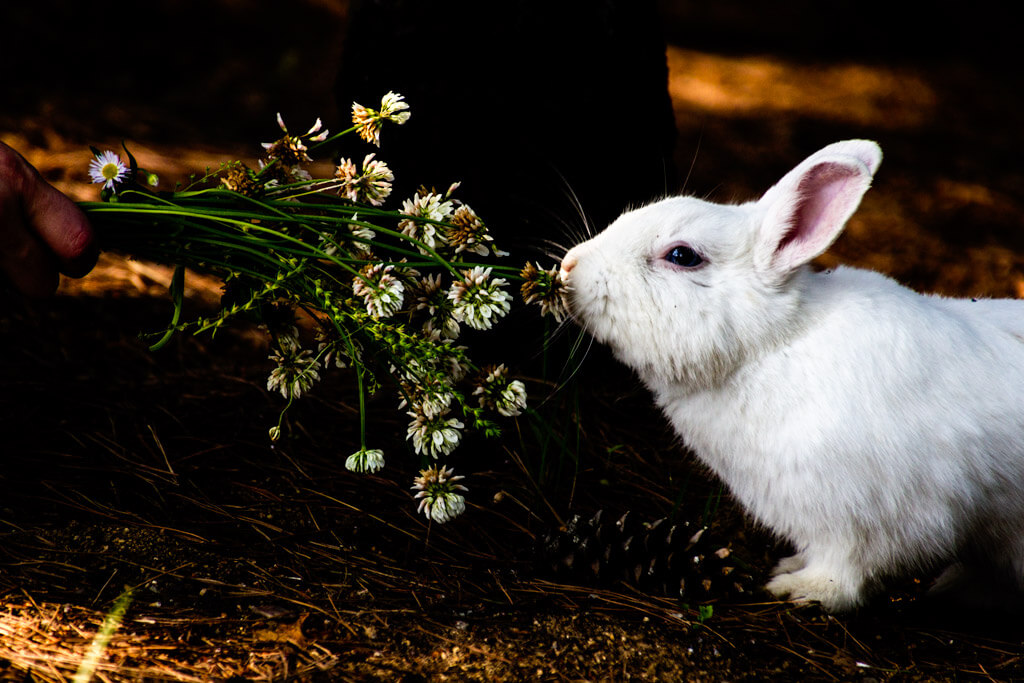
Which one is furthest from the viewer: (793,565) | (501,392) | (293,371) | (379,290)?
(793,565)

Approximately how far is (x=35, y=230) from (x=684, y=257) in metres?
1.88

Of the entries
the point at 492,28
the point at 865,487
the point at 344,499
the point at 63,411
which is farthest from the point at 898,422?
the point at 63,411

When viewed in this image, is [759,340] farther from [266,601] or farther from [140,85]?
[140,85]

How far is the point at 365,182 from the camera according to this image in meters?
2.26

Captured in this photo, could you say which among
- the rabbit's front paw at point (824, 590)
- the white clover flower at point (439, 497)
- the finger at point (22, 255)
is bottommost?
the rabbit's front paw at point (824, 590)

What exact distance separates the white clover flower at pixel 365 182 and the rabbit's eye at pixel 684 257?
896mm

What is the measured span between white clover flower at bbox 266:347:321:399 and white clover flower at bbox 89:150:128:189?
0.68 m

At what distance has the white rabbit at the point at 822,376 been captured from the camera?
2211 millimetres

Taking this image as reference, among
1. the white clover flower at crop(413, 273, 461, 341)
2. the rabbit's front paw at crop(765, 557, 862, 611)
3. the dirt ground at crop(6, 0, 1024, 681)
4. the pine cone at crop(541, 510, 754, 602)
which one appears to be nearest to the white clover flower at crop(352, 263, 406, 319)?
the white clover flower at crop(413, 273, 461, 341)

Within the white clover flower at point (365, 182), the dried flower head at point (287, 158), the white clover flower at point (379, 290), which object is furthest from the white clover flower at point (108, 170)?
the white clover flower at point (379, 290)

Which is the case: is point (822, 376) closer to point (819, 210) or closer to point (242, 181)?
point (819, 210)

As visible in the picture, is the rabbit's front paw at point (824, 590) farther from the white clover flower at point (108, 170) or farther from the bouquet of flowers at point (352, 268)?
the white clover flower at point (108, 170)

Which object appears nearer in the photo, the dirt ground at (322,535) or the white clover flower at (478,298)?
the dirt ground at (322,535)

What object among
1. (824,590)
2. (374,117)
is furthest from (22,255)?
(824,590)
